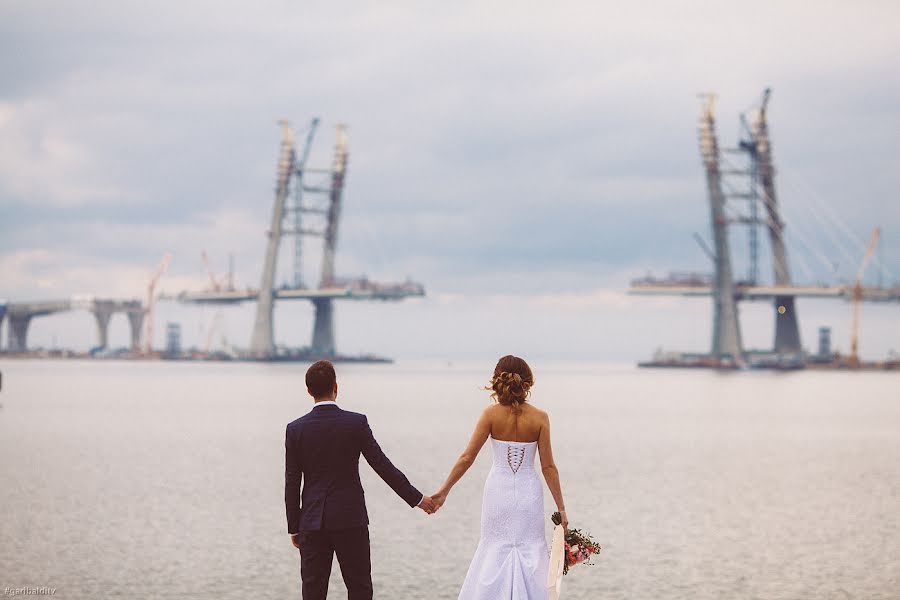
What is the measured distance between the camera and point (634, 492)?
26.5m

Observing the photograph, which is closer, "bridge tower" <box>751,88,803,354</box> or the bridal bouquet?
the bridal bouquet

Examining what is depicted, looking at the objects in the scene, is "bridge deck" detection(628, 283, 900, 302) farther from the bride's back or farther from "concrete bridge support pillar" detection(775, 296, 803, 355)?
the bride's back

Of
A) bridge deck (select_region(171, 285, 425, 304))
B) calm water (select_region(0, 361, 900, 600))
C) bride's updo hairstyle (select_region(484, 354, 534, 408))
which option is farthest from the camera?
bridge deck (select_region(171, 285, 425, 304))

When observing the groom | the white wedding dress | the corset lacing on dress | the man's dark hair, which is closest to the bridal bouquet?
the white wedding dress

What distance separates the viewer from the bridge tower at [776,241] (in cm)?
13312

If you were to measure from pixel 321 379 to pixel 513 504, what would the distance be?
1413mm

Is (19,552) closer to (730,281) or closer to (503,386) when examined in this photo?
(503,386)

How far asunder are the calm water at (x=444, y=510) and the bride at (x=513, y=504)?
6.10 metres

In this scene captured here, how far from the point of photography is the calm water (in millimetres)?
15383

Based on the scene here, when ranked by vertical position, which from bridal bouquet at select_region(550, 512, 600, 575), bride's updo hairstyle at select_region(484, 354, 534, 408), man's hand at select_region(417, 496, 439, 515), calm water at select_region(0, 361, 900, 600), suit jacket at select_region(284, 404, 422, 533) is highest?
bride's updo hairstyle at select_region(484, 354, 534, 408)

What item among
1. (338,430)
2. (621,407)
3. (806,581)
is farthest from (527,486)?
(621,407)

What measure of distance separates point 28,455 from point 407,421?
72.3ft

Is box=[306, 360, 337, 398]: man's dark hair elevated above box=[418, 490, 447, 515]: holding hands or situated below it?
above

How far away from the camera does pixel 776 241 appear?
439 feet
